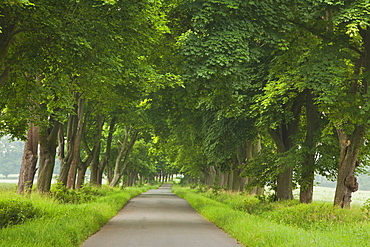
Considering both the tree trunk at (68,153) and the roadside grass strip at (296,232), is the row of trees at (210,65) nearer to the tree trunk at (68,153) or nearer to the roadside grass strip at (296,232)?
the tree trunk at (68,153)

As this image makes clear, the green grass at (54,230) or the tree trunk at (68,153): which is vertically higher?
the tree trunk at (68,153)

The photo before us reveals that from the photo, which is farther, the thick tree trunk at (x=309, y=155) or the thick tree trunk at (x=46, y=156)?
the thick tree trunk at (x=46, y=156)

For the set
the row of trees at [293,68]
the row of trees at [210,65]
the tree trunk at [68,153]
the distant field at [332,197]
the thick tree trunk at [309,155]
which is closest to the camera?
the row of trees at [210,65]

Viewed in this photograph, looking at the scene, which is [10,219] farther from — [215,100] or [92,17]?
[215,100]

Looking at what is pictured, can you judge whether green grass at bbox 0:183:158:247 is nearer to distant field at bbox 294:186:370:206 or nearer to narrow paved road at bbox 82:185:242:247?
narrow paved road at bbox 82:185:242:247

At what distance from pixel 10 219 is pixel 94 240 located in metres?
2.76

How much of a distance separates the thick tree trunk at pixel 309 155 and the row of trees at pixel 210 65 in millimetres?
47

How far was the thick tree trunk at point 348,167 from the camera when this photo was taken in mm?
16453

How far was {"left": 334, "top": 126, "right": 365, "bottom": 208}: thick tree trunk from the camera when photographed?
16453 mm

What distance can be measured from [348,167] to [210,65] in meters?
6.34

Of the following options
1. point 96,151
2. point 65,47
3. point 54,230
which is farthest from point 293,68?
point 96,151

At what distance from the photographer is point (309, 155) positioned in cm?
1977

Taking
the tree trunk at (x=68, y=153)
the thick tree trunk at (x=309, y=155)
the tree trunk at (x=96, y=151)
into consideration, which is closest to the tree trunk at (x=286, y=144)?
the thick tree trunk at (x=309, y=155)

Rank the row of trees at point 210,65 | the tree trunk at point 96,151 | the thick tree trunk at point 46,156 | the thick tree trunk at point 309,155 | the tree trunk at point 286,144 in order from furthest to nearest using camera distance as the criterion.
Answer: the tree trunk at point 96,151 < the tree trunk at point 286,144 < the thick tree trunk at point 46,156 < the thick tree trunk at point 309,155 < the row of trees at point 210,65
